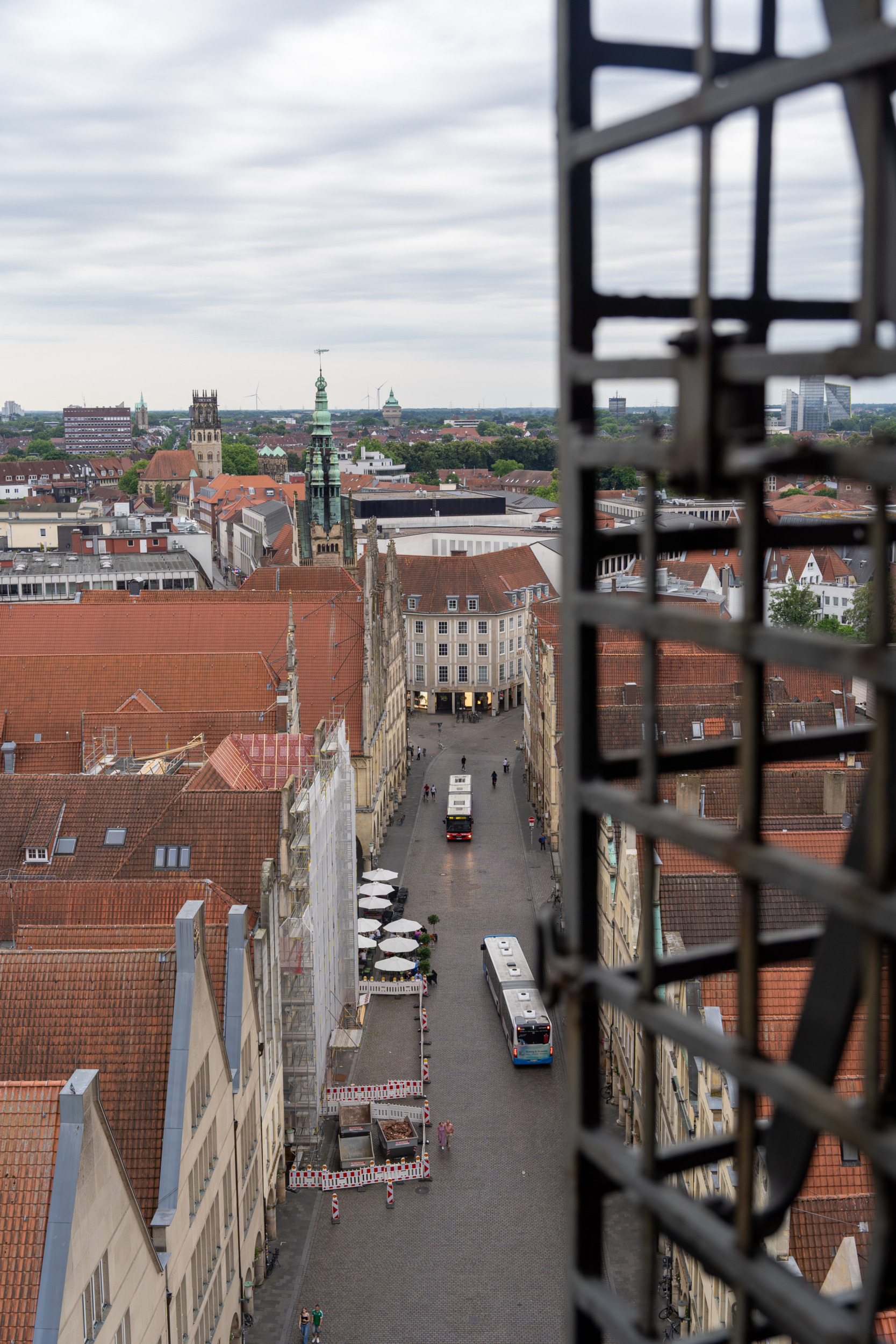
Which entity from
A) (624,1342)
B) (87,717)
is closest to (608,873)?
(87,717)

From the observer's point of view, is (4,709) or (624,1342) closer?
(624,1342)

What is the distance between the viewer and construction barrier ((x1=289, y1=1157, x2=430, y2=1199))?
41.6 m

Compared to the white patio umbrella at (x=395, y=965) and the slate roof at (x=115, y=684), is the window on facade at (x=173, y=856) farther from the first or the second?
the slate roof at (x=115, y=684)

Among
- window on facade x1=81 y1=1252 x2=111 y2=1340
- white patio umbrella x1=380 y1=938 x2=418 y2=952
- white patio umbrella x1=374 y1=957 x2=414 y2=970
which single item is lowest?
white patio umbrella x1=374 y1=957 x2=414 y2=970

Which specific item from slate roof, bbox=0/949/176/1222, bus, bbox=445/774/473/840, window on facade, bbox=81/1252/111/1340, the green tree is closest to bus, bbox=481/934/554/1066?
bus, bbox=445/774/473/840

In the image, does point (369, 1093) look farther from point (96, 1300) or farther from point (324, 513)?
point (324, 513)

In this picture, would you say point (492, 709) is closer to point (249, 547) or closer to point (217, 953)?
point (249, 547)

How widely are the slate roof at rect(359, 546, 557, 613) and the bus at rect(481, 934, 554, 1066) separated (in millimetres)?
56701

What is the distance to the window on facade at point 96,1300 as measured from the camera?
20.1m

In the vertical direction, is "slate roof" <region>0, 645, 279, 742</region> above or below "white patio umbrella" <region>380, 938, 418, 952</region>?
above

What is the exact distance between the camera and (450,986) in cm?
5641

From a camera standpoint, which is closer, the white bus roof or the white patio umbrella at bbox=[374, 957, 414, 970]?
the white bus roof

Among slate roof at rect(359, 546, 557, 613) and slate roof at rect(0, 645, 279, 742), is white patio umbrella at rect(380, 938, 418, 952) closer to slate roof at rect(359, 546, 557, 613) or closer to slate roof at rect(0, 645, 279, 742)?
slate roof at rect(0, 645, 279, 742)

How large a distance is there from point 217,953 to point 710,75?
28820 millimetres
